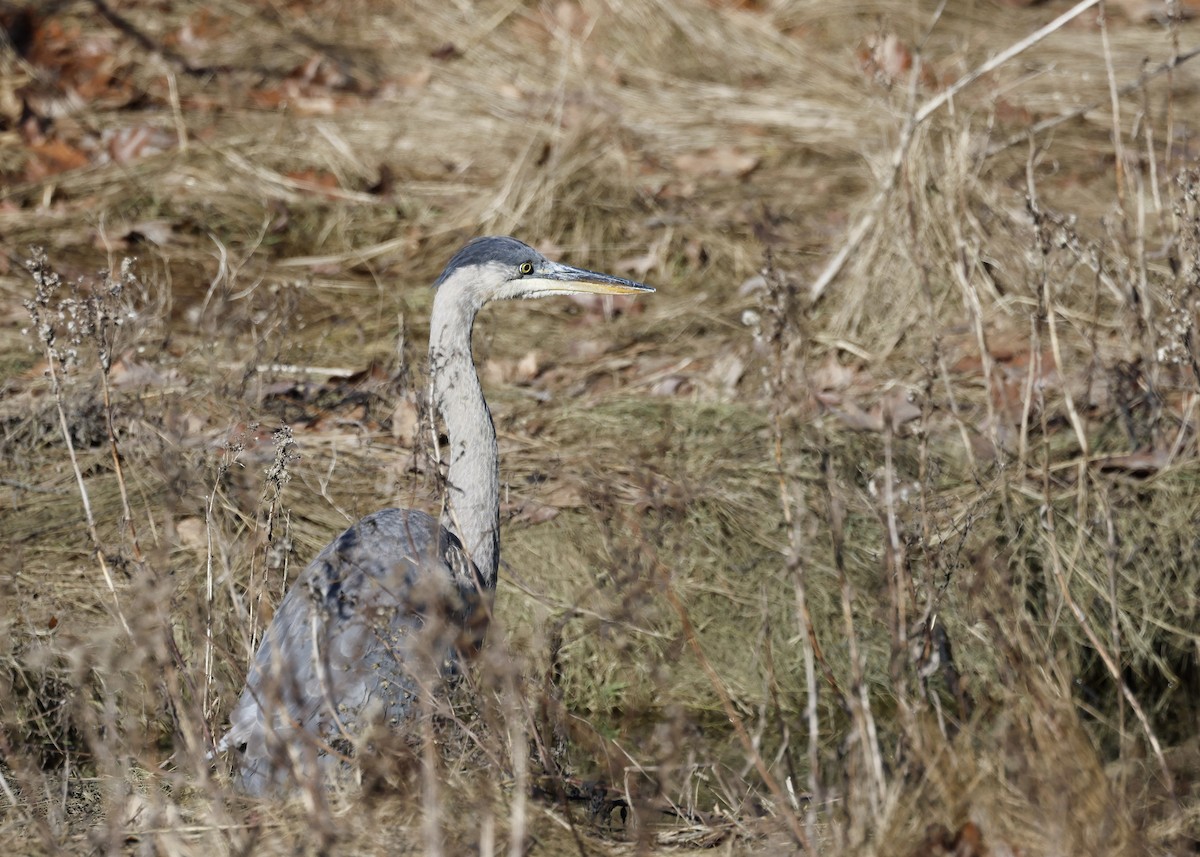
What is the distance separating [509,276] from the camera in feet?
15.7

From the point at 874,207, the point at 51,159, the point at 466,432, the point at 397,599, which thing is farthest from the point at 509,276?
the point at 51,159

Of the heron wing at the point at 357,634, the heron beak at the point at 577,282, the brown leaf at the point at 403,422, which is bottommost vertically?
the heron wing at the point at 357,634

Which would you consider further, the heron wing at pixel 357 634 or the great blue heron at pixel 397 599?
the heron wing at pixel 357 634

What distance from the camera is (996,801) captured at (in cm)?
306

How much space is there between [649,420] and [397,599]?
2790mm

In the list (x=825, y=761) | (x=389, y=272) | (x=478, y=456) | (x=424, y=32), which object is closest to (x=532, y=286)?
(x=478, y=456)

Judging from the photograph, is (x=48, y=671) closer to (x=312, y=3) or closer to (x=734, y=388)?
(x=734, y=388)

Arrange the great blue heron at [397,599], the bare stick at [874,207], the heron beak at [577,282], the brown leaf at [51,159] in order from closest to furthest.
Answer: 1. the great blue heron at [397,599]
2. the heron beak at [577,282]
3. the bare stick at [874,207]
4. the brown leaf at [51,159]

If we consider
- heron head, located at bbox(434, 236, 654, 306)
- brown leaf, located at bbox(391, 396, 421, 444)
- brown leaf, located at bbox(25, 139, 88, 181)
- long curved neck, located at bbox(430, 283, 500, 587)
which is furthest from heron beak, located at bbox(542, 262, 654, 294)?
brown leaf, located at bbox(25, 139, 88, 181)

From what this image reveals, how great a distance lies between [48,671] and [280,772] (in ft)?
4.88

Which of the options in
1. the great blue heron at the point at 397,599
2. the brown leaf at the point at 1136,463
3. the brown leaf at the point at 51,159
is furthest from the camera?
the brown leaf at the point at 51,159

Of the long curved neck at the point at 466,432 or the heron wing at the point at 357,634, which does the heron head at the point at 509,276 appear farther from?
the heron wing at the point at 357,634

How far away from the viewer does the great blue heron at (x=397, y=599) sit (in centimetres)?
312

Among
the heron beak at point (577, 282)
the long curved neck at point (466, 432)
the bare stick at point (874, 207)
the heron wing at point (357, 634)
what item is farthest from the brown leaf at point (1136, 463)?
the heron wing at point (357, 634)
